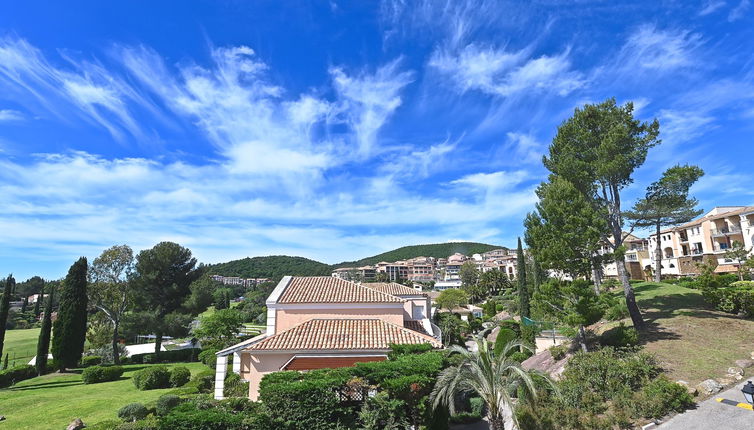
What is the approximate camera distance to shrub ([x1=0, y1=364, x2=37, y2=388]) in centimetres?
2880

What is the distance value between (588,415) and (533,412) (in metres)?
2.10

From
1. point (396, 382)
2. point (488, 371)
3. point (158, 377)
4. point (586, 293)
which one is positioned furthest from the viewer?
point (158, 377)

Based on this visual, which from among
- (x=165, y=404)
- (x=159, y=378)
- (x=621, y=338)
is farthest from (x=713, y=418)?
(x=159, y=378)

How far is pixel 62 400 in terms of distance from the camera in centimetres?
2245

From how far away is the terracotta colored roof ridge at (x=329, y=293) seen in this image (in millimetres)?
20109

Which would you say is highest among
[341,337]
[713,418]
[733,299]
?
[733,299]

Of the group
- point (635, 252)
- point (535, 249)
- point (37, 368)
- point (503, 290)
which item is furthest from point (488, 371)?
point (503, 290)

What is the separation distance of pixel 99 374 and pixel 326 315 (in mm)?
22973

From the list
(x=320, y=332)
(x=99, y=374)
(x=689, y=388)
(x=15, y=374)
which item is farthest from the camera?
(x=15, y=374)

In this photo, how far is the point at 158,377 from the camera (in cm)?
2570

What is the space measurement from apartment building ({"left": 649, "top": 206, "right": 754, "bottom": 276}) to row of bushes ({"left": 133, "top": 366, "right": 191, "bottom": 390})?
5289 cm

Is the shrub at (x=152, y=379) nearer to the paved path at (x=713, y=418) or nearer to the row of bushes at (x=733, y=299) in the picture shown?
the paved path at (x=713, y=418)

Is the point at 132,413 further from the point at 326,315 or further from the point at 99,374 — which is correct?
the point at 99,374

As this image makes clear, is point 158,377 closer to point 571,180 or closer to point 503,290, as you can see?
point 571,180
